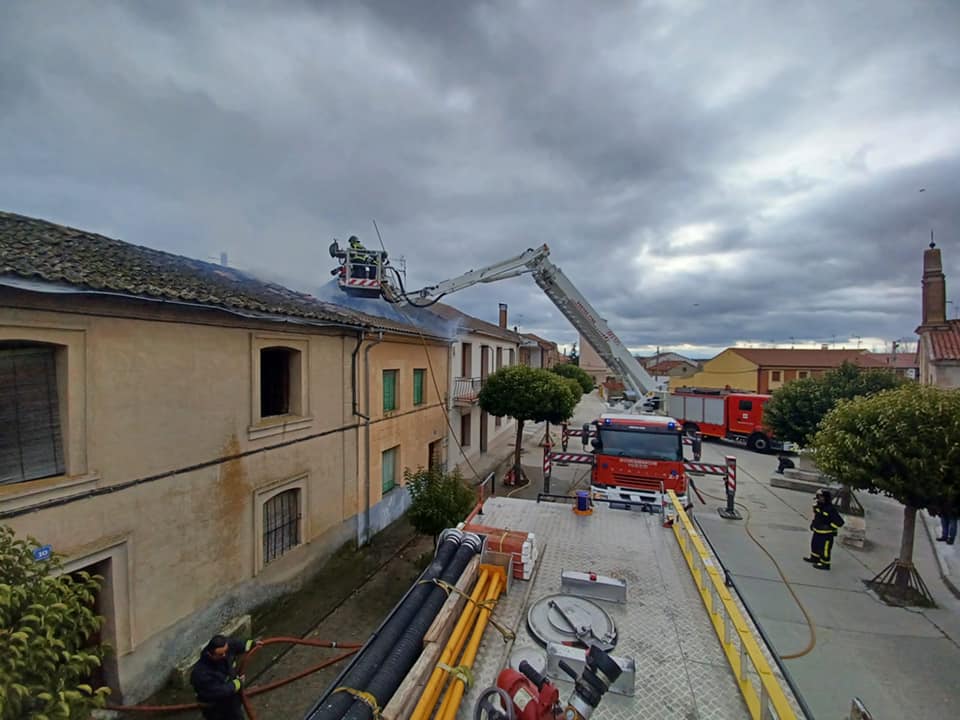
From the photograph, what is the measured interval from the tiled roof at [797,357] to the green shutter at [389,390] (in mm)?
45786

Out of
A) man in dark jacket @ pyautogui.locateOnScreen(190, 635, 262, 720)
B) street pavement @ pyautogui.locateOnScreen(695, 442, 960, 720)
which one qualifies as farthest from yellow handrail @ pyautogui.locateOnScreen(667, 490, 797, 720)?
man in dark jacket @ pyautogui.locateOnScreen(190, 635, 262, 720)

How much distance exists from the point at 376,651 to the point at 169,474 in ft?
14.8

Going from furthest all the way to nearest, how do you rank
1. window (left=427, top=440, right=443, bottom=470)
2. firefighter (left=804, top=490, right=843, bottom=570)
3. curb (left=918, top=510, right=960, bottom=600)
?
1. window (left=427, top=440, right=443, bottom=470)
2. firefighter (left=804, top=490, right=843, bottom=570)
3. curb (left=918, top=510, right=960, bottom=600)

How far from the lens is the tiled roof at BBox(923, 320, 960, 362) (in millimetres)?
14356

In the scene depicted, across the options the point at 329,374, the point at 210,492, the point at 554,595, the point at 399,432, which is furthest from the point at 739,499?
the point at 210,492

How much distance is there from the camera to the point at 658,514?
23.0 feet

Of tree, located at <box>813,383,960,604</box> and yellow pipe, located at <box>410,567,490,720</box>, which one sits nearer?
yellow pipe, located at <box>410,567,490,720</box>

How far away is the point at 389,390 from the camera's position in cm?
1208

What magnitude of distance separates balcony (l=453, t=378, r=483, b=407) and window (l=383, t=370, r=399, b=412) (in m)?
4.48

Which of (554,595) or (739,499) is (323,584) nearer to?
(554,595)

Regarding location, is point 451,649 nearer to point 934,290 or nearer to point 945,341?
point 945,341

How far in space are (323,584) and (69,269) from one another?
7.06 metres

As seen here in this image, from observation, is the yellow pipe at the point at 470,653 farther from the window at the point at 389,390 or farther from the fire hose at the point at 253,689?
the window at the point at 389,390

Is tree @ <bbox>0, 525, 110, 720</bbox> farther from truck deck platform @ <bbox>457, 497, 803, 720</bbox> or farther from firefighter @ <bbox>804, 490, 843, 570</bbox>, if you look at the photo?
firefighter @ <bbox>804, 490, 843, 570</bbox>
